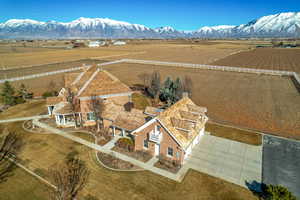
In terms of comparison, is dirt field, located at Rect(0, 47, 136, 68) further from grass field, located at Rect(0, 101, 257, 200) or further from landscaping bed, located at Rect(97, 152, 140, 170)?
landscaping bed, located at Rect(97, 152, 140, 170)

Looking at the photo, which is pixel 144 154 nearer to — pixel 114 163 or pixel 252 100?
pixel 114 163

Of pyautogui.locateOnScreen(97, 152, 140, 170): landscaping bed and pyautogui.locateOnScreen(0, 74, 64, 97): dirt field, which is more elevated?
pyautogui.locateOnScreen(0, 74, 64, 97): dirt field

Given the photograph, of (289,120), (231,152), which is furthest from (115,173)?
(289,120)

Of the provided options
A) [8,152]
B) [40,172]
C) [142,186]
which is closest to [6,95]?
[8,152]

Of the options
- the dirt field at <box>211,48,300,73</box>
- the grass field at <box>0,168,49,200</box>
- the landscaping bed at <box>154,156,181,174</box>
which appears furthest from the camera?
the dirt field at <box>211,48,300,73</box>

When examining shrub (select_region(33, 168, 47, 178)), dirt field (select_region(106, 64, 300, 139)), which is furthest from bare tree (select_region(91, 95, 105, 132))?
dirt field (select_region(106, 64, 300, 139))

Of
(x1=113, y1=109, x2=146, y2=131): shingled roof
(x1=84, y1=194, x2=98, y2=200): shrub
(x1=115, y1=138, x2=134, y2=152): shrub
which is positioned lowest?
(x1=84, y1=194, x2=98, y2=200): shrub
